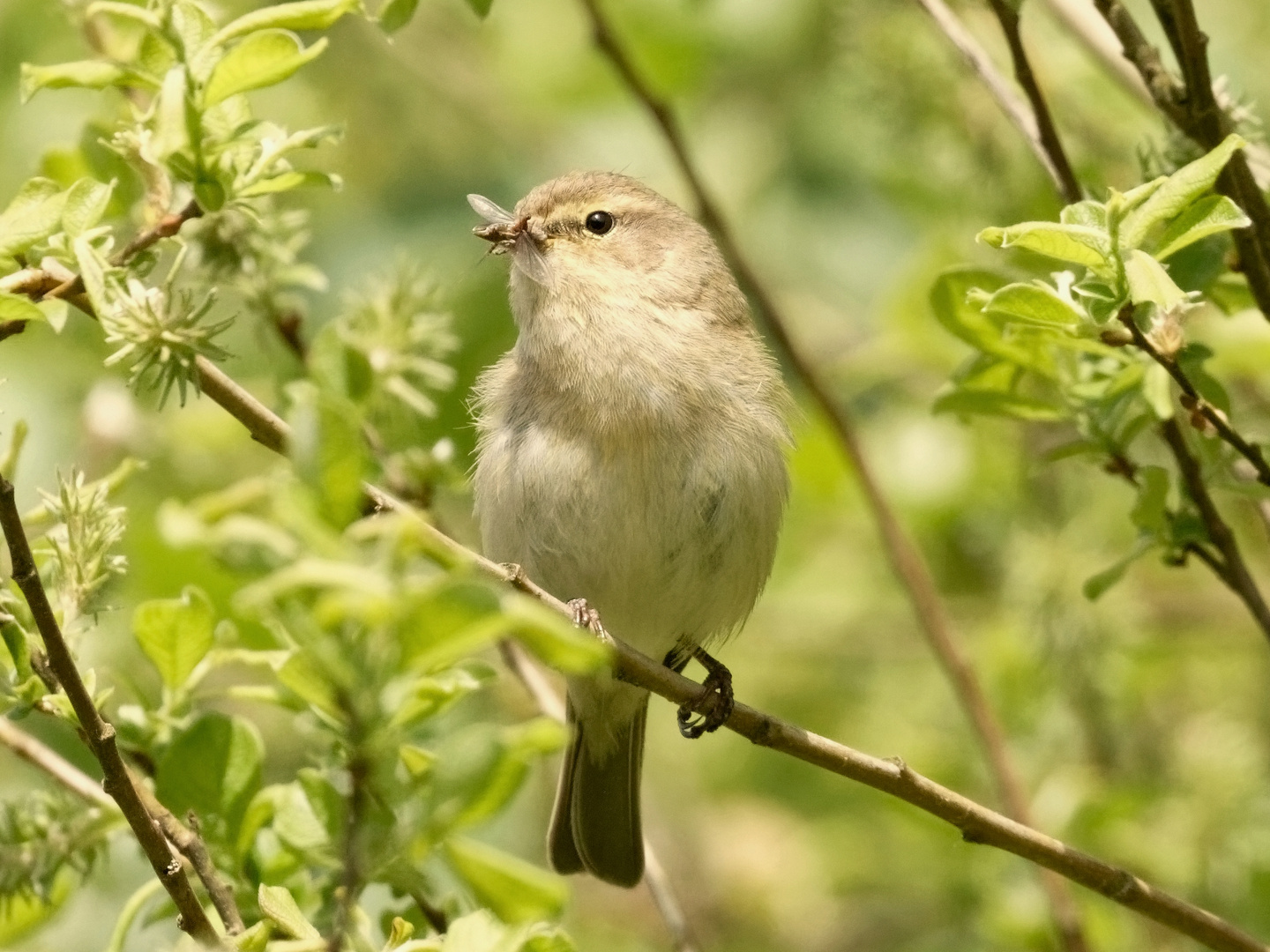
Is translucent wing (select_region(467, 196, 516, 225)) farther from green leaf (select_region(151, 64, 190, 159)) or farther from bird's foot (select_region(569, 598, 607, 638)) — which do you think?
green leaf (select_region(151, 64, 190, 159))

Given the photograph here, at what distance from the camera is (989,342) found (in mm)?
2836

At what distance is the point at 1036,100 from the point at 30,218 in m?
1.61

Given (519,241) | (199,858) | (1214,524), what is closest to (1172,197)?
(1214,524)

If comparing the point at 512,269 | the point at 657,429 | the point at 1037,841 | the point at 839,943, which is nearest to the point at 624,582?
the point at 657,429

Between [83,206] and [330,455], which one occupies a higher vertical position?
[83,206]

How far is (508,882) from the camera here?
149cm

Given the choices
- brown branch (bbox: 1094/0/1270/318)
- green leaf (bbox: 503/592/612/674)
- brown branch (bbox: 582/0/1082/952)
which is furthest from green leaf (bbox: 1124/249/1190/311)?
brown branch (bbox: 582/0/1082/952)

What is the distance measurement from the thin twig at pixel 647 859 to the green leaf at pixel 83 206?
116 centimetres

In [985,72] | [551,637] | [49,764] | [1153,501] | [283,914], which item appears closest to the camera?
[551,637]

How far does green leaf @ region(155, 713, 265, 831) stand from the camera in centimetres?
242

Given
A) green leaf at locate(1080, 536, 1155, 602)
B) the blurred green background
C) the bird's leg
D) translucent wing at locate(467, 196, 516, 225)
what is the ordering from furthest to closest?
the blurred green background < translucent wing at locate(467, 196, 516, 225) < the bird's leg < green leaf at locate(1080, 536, 1155, 602)

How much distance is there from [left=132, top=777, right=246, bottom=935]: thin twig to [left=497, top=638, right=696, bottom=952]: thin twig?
858 millimetres

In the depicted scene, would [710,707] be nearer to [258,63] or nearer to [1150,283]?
[1150,283]

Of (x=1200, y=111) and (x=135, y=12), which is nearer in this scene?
(x=135, y=12)
